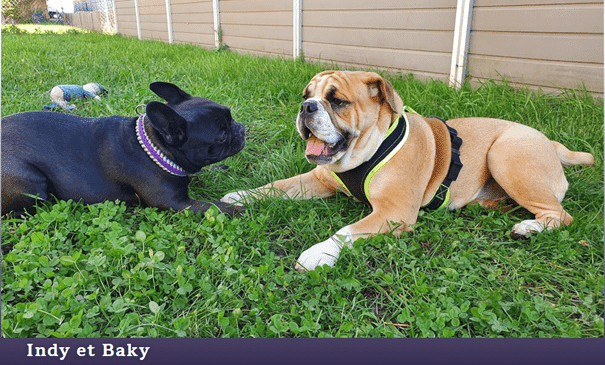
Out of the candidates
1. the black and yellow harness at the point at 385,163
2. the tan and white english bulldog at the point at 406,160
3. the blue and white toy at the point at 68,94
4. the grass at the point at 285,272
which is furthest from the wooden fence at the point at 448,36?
the blue and white toy at the point at 68,94

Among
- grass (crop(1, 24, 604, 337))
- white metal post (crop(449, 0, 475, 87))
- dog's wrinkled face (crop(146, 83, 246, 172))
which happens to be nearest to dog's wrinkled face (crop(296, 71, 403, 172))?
grass (crop(1, 24, 604, 337))

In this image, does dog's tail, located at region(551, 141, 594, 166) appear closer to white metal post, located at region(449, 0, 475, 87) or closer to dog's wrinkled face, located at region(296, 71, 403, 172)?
dog's wrinkled face, located at region(296, 71, 403, 172)

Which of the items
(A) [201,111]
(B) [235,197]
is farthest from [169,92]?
(B) [235,197]

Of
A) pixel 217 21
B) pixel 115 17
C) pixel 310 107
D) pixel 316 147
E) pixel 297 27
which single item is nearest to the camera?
pixel 310 107

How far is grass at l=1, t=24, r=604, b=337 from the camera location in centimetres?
168

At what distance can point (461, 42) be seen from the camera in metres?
4.66

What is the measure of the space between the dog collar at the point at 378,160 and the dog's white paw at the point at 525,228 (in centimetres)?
82

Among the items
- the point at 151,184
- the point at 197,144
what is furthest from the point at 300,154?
the point at 151,184

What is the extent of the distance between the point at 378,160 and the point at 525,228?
3.02ft

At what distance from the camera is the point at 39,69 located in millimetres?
6180

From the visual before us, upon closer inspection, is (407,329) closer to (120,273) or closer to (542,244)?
(542,244)

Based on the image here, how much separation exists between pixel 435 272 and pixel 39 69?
6.49 m

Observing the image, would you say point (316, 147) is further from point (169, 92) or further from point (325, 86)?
point (169, 92)

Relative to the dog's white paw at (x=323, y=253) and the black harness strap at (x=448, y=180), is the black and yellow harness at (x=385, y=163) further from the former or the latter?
the dog's white paw at (x=323, y=253)
